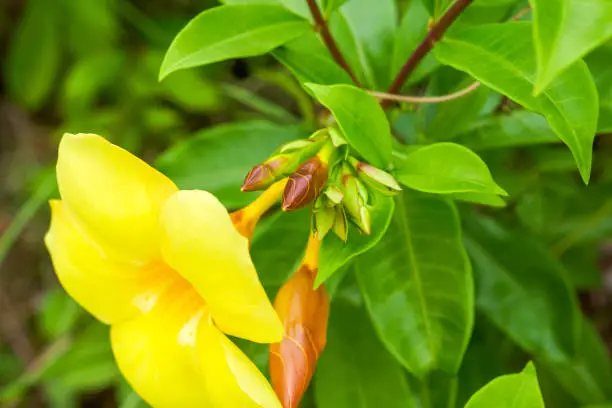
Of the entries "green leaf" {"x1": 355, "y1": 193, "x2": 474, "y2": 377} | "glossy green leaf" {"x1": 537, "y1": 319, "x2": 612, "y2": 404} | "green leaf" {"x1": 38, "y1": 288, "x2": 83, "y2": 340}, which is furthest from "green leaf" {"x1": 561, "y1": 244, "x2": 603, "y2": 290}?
"green leaf" {"x1": 38, "y1": 288, "x2": 83, "y2": 340}

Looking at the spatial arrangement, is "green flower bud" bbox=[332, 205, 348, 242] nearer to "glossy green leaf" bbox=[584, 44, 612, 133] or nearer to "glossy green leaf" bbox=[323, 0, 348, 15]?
"glossy green leaf" bbox=[323, 0, 348, 15]

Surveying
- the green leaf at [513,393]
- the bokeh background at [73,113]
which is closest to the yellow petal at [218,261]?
the green leaf at [513,393]

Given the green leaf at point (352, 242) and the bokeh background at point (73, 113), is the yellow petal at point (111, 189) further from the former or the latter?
the bokeh background at point (73, 113)

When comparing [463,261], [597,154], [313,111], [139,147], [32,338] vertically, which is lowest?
[32,338]

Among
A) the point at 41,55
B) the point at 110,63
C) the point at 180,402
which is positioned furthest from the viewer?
the point at 41,55

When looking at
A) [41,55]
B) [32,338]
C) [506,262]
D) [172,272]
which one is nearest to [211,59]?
[172,272]

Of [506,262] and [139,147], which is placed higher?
[506,262]

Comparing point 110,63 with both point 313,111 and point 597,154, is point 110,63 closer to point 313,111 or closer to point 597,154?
point 313,111

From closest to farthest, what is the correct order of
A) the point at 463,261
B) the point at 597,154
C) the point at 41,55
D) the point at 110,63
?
the point at 463,261 < the point at 597,154 < the point at 110,63 < the point at 41,55
